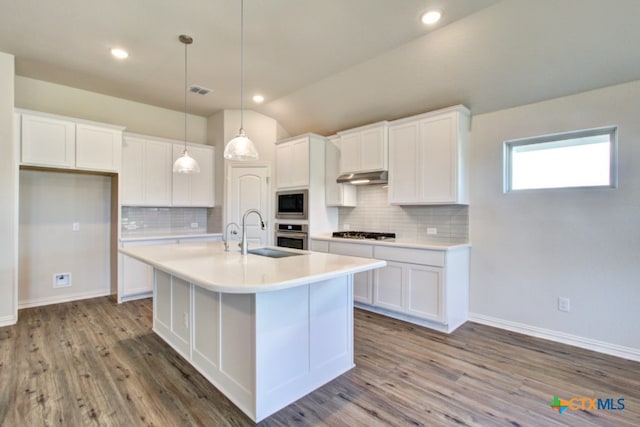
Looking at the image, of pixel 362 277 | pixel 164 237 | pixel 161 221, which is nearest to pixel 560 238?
pixel 362 277

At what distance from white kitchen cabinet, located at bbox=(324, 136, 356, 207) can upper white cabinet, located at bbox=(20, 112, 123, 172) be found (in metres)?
2.92

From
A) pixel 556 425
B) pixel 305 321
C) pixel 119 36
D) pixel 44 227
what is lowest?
pixel 556 425

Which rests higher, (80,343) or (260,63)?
(260,63)

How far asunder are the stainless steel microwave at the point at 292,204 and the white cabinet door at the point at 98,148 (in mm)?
2299

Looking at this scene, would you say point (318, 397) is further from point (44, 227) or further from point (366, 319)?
point (44, 227)

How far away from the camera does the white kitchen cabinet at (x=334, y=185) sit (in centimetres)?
464

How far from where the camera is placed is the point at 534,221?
3186mm

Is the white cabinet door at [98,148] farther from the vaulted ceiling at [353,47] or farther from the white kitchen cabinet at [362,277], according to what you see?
the white kitchen cabinet at [362,277]

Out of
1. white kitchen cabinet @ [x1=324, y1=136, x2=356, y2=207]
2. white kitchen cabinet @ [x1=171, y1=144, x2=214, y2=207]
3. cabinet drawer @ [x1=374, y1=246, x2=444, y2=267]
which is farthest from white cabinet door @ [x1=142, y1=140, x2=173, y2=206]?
cabinet drawer @ [x1=374, y1=246, x2=444, y2=267]

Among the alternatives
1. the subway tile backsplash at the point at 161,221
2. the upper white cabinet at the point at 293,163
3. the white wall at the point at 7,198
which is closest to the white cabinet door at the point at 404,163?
the upper white cabinet at the point at 293,163

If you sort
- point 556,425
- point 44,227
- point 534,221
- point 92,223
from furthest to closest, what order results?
point 92,223 < point 44,227 < point 534,221 < point 556,425

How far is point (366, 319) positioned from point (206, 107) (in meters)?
4.02

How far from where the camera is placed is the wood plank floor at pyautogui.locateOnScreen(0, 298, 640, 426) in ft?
6.27

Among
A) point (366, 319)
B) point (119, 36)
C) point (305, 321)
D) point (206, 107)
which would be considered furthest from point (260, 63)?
point (366, 319)
